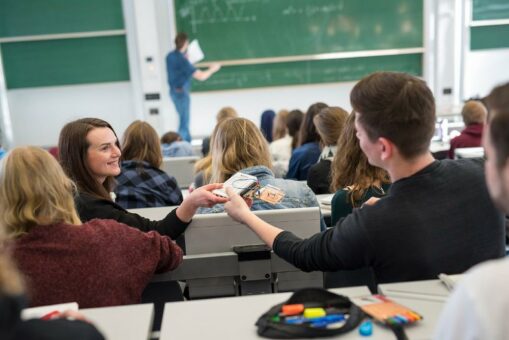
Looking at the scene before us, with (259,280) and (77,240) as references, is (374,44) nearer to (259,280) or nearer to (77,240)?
(259,280)

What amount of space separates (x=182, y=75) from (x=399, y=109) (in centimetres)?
605

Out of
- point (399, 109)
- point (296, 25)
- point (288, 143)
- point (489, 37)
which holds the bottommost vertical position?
point (288, 143)

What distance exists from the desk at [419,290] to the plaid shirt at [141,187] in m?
1.94

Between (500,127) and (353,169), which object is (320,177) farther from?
(500,127)

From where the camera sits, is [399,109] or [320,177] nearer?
[399,109]

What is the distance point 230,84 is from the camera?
7.73m

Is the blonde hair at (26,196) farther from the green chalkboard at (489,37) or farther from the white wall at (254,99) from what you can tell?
the green chalkboard at (489,37)

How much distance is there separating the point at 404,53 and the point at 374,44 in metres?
0.50

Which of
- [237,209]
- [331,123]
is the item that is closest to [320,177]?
[331,123]

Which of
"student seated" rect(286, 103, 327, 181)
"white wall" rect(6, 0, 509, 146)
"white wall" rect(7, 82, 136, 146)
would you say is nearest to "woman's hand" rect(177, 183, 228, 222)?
"student seated" rect(286, 103, 327, 181)

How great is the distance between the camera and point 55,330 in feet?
2.83

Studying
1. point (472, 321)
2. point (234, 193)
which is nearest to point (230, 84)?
point (234, 193)

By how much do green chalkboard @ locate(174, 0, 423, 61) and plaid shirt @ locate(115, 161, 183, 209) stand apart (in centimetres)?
487

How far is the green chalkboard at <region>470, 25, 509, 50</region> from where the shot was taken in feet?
25.5
